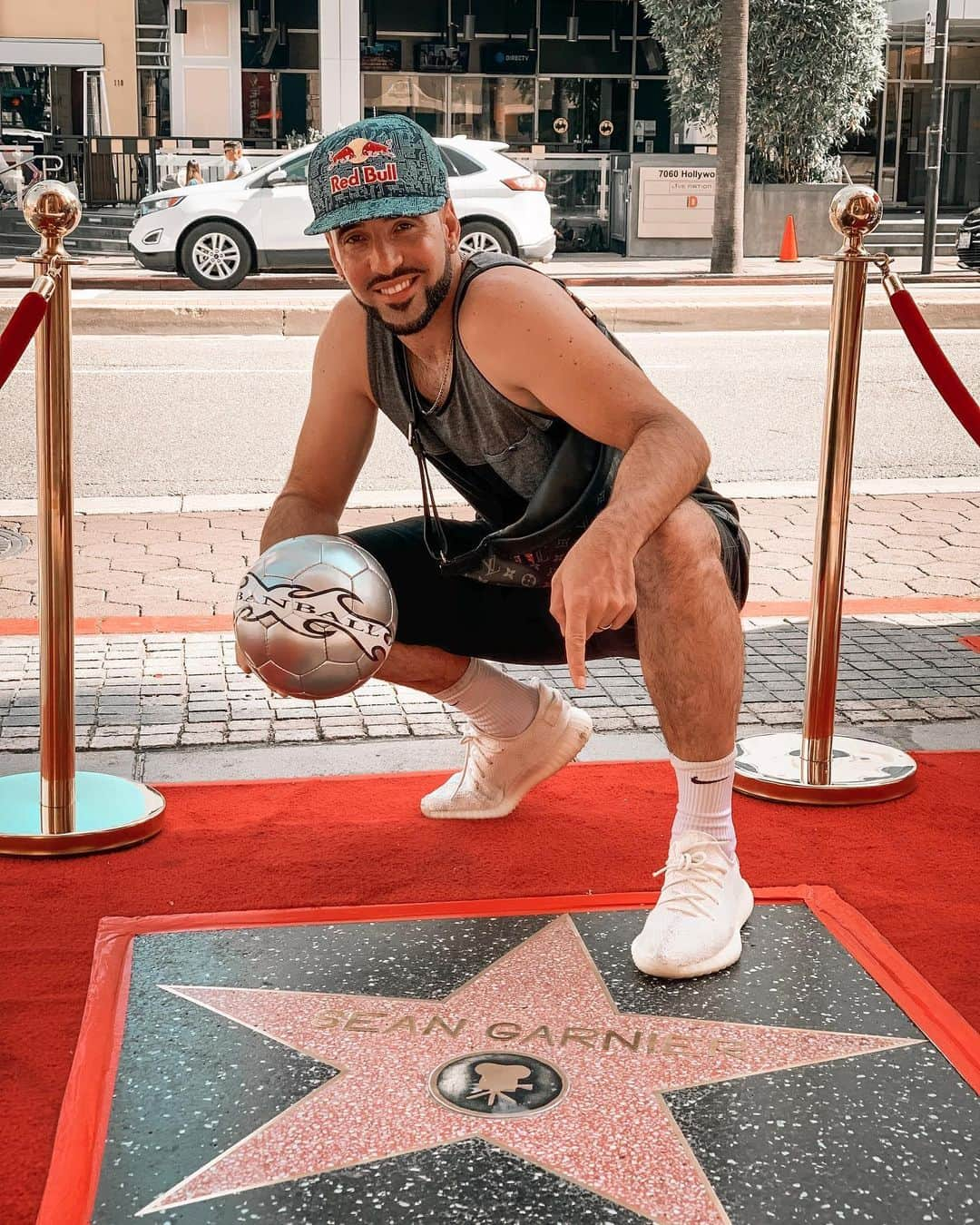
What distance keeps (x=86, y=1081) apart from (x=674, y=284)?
15.9 metres

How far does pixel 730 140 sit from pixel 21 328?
16.7 m

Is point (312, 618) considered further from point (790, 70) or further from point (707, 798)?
point (790, 70)

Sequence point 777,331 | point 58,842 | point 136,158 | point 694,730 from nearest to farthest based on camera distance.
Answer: point 694,730 < point 58,842 < point 777,331 < point 136,158

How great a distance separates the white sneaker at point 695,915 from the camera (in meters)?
2.84

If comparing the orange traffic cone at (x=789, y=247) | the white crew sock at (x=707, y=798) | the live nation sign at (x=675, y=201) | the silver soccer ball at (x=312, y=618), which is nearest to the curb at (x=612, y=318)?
the orange traffic cone at (x=789, y=247)

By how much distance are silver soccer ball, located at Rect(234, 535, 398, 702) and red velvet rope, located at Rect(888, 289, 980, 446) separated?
152cm

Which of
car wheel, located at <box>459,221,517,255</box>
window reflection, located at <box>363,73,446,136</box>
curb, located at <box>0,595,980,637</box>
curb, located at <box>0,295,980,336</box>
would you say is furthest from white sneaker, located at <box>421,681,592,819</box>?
window reflection, located at <box>363,73,446,136</box>

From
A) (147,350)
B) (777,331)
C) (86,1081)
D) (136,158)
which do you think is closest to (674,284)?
(777,331)

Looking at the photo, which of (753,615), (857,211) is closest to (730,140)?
(753,615)

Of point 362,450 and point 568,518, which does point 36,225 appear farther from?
point 568,518

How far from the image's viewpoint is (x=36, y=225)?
3.47 metres

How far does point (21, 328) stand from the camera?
3285mm

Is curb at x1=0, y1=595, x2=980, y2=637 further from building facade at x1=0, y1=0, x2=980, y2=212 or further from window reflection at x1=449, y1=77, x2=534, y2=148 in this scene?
window reflection at x1=449, y1=77, x2=534, y2=148

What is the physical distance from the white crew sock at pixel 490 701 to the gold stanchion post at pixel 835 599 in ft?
2.02
